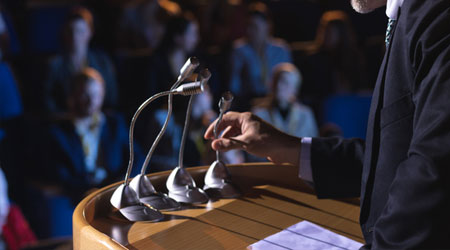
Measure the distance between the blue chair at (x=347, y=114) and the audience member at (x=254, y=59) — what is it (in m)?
0.42

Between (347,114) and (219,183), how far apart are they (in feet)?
6.96

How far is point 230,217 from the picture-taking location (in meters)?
0.80

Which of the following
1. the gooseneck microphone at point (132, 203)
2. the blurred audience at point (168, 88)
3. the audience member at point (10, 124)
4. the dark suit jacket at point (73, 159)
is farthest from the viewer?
the blurred audience at point (168, 88)

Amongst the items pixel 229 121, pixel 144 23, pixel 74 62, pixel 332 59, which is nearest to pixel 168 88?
pixel 144 23

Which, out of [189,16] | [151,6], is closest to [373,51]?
[189,16]

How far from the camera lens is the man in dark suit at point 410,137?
0.48m

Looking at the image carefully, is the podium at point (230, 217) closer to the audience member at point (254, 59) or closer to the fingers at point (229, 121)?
the fingers at point (229, 121)

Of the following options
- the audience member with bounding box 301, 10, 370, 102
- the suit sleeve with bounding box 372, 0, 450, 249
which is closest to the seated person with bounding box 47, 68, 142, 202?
the audience member with bounding box 301, 10, 370, 102

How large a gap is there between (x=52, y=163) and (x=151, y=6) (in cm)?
89

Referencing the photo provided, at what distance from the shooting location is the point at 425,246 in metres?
0.49

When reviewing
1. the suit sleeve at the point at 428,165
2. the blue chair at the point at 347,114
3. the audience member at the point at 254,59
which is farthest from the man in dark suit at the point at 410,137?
the blue chair at the point at 347,114

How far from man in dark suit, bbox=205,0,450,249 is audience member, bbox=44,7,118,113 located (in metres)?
1.41

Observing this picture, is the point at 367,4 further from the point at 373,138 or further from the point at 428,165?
the point at 428,165

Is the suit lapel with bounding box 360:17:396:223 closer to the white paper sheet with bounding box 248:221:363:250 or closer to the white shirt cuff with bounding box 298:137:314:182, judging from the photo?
the white paper sheet with bounding box 248:221:363:250
